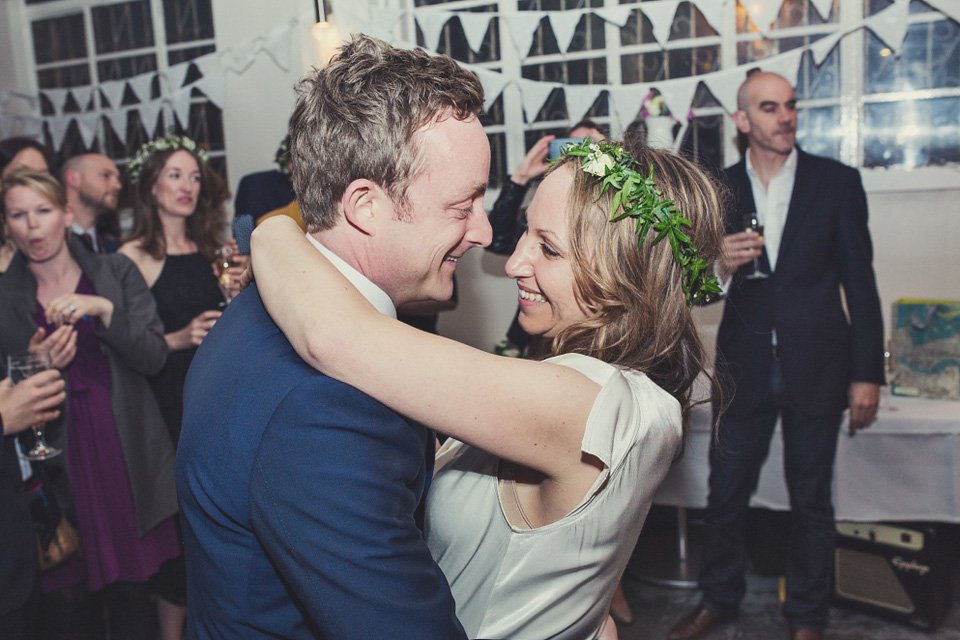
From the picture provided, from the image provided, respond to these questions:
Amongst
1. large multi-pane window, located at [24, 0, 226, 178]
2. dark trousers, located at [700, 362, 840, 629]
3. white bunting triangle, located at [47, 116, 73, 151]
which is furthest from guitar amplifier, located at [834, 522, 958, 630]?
white bunting triangle, located at [47, 116, 73, 151]

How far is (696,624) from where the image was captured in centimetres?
312

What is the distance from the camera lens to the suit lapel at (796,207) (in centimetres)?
301

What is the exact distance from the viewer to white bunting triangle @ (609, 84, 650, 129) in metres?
4.45

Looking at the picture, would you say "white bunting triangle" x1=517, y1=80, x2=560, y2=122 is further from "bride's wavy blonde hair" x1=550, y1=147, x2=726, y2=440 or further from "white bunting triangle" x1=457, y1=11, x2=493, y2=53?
"bride's wavy blonde hair" x1=550, y1=147, x2=726, y2=440

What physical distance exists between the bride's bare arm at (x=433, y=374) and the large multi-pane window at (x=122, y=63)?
502cm

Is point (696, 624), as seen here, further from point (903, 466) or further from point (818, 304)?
point (818, 304)

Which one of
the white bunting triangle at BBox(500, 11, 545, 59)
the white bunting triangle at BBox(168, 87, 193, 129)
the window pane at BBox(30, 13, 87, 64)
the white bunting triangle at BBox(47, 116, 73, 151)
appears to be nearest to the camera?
the white bunting triangle at BBox(500, 11, 545, 59)

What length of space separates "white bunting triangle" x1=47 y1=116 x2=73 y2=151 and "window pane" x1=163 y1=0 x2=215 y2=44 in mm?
1072

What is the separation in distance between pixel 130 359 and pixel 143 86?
3.56 meters

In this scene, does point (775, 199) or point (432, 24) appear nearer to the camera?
point (775, 199)

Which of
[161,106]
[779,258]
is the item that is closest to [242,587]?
[779,258]

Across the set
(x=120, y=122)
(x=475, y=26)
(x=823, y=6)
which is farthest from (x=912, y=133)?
(x=120, y=122)

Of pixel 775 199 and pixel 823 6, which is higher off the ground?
pixel 823 6

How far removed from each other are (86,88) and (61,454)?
4218mm
